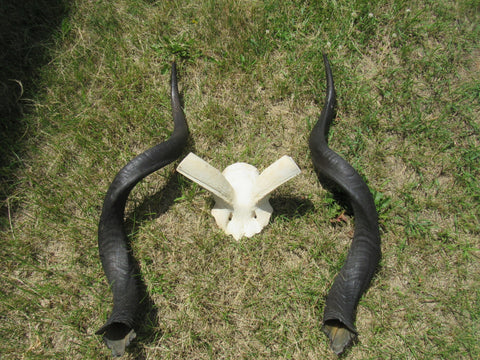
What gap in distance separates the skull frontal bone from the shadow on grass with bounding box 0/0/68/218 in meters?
1.89

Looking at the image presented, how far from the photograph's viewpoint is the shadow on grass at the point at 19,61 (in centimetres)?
312

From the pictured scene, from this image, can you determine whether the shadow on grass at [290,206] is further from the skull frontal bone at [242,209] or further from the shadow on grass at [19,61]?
the shadow on grass at [19,61]

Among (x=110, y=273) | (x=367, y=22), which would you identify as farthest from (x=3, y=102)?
(x=367, y=22)

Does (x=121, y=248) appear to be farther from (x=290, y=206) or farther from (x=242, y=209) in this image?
(x=290, y=206)

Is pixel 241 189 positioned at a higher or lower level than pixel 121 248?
higher

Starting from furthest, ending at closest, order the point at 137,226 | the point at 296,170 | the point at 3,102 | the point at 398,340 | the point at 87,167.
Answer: the point at 3,102
the point at 87,167
the point at 137,226
the point at 398,340
the point at 296,170

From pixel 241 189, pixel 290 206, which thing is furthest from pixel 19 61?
pixel 290 206

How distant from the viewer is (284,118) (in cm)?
323

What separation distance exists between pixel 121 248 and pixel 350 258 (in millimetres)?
1703

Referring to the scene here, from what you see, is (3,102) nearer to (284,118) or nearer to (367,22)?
(284,118)

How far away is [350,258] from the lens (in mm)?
2557

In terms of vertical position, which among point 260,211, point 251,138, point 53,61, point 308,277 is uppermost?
point 53,61

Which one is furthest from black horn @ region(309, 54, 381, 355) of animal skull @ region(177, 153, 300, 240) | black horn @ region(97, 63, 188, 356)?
black horn @ region(97, 63, 188, 356)

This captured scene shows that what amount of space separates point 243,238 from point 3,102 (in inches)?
103
